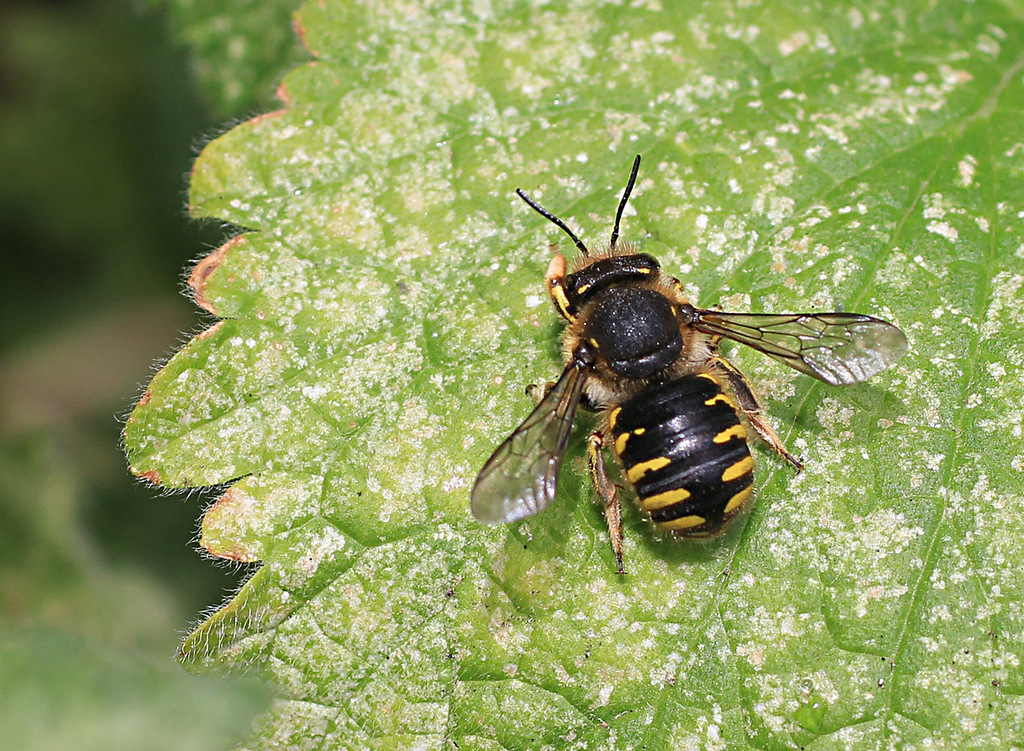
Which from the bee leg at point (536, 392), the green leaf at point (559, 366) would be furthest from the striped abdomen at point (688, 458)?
the bee leg at point (536, 392)

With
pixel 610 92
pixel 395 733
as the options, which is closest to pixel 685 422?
pixel 395 733

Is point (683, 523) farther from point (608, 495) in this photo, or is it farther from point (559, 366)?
point (559, 366)

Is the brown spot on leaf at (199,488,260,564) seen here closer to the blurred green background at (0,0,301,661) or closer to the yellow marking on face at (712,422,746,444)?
the yellow marking on face at (712,422,746,444)

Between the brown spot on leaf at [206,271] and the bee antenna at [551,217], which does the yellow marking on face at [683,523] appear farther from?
the brown spot on leaf at [206,271]

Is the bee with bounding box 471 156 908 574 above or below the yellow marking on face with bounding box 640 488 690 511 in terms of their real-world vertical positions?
above

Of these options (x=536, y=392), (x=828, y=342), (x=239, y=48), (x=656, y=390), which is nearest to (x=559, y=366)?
(x=536, y=392)

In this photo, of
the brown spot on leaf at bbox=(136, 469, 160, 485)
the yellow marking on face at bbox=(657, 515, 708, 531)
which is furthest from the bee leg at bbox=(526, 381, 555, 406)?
the brown spot on leaf at bbox=(136, 469, 160, 485)
